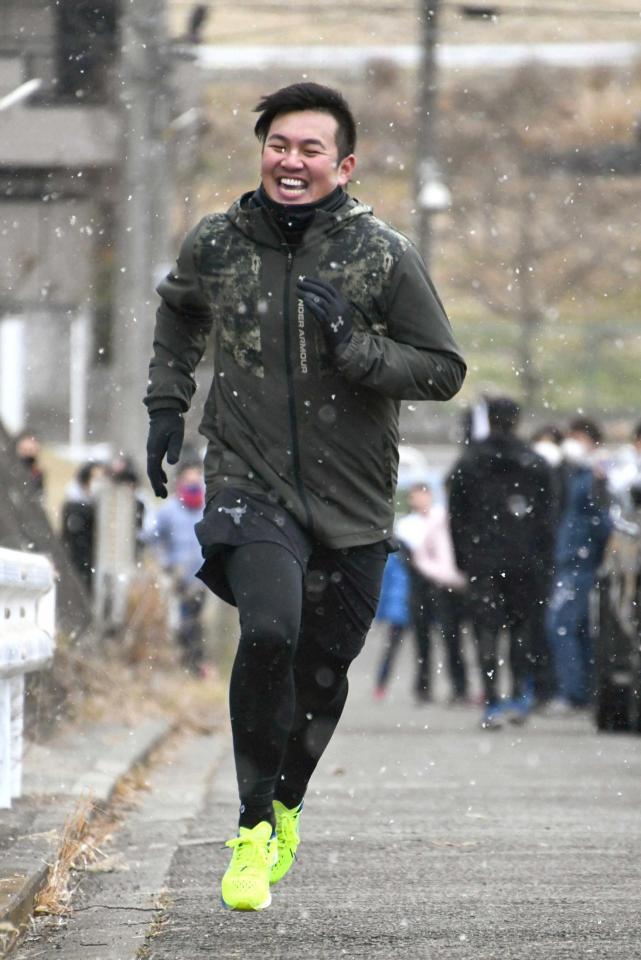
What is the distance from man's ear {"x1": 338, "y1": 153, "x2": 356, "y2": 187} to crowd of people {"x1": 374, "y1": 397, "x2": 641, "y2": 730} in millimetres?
4621

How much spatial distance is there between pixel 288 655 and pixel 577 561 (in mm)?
8766

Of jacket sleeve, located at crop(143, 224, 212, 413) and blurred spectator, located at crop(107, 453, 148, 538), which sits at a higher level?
jacket sleeve, located at crop(143, 224, 212, 413)

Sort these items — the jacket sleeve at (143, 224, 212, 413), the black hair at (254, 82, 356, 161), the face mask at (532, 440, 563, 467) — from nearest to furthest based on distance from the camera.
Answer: the black hair at (254, 82, 356, 161) → the jacket sleeve at (143, 224, 212, 413) → the face mask at (532, 440, 563, 467)

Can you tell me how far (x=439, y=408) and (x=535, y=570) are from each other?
77.8 ft

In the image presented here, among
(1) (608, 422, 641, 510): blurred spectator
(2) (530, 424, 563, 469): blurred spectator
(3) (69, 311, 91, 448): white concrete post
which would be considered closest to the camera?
(1) (608, 422, 641, 510): blurred spectator

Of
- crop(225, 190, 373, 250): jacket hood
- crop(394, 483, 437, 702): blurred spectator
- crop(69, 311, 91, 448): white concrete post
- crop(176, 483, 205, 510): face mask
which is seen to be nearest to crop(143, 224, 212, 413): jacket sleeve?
crop(225, 190, 373, 250): jacket hood

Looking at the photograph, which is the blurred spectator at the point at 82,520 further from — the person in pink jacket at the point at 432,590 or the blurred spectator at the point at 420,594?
the person in pink jacket at the point at 432,590

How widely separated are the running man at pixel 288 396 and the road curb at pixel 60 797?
1.71ft

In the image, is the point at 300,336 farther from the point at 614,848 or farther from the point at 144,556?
the point at 144,556

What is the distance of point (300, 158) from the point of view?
16.6ft

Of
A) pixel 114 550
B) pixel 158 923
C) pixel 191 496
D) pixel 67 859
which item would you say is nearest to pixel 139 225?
pixel 191 496

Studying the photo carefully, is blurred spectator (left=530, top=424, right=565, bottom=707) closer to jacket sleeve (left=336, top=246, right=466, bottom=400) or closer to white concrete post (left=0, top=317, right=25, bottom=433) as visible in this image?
jacket sleeve (left=336, top=246, right=466, bottom=400)

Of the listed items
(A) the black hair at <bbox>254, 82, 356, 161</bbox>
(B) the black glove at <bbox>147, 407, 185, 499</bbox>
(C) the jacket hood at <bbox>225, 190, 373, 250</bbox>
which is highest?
(A) the black hair at <bbox>254, 82, 356, 161</bbox>

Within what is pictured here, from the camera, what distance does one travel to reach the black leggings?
4.91 m
